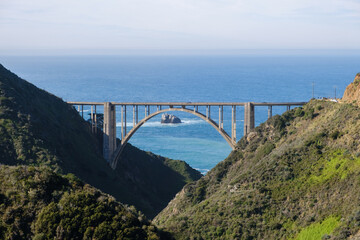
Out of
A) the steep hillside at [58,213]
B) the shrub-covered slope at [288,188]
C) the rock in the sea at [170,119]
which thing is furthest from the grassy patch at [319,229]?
the rock in the sea at [170,119]

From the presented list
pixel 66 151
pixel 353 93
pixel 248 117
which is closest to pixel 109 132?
pixel 66 151

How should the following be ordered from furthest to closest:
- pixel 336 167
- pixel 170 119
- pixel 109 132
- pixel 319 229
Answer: pixel 170 119 → pixel 109 132 → pixel 336 167 → pixel 319 229

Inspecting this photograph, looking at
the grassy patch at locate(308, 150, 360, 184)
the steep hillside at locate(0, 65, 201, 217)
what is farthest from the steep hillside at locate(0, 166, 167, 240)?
the steep hillside at locate(0, 65, 201, 217)

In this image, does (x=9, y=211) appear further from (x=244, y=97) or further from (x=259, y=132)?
(x=244, y=97)

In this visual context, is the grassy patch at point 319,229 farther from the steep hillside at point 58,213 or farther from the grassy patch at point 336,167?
the steep hillside at point 58,213

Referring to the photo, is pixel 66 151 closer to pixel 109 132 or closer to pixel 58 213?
pixel 109 132

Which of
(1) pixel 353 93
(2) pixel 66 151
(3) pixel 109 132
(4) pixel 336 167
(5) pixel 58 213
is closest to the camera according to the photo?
(5) pixel 58 213
